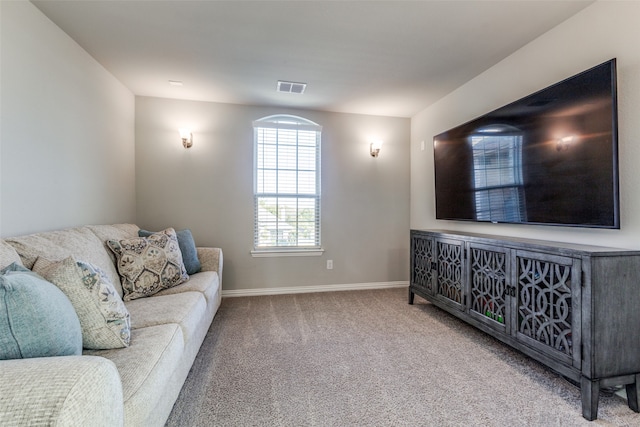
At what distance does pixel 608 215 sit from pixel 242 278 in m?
3.45

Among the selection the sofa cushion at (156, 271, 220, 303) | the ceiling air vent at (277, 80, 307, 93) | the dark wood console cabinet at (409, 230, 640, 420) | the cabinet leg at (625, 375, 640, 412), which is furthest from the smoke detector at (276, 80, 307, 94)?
the cabinet leg at (625, 375, 640, 412)

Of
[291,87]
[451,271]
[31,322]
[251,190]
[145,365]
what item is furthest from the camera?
[251,190]

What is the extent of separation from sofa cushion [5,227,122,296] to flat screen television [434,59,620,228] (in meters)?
2.99

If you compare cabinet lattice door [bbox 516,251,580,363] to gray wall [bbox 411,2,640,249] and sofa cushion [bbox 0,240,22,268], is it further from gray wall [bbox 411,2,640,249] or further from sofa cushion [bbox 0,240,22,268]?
sofa cushion [bbox 0,240,22,268]

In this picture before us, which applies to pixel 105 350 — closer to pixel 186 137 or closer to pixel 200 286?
pixel 200 286

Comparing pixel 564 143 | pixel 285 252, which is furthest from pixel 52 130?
pixel 564 143

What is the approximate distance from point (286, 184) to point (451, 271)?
2.24 m

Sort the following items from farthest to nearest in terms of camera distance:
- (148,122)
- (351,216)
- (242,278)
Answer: (351,216), (242,278), (148,122)

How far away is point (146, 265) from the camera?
2160 millimetres

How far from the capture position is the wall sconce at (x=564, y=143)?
180 centimetres

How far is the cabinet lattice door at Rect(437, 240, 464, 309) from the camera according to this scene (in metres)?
2.54

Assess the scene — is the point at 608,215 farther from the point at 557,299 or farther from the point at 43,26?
the point at 43,26

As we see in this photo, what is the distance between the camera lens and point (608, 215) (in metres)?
1.62

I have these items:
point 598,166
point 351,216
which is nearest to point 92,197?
point 351,216
